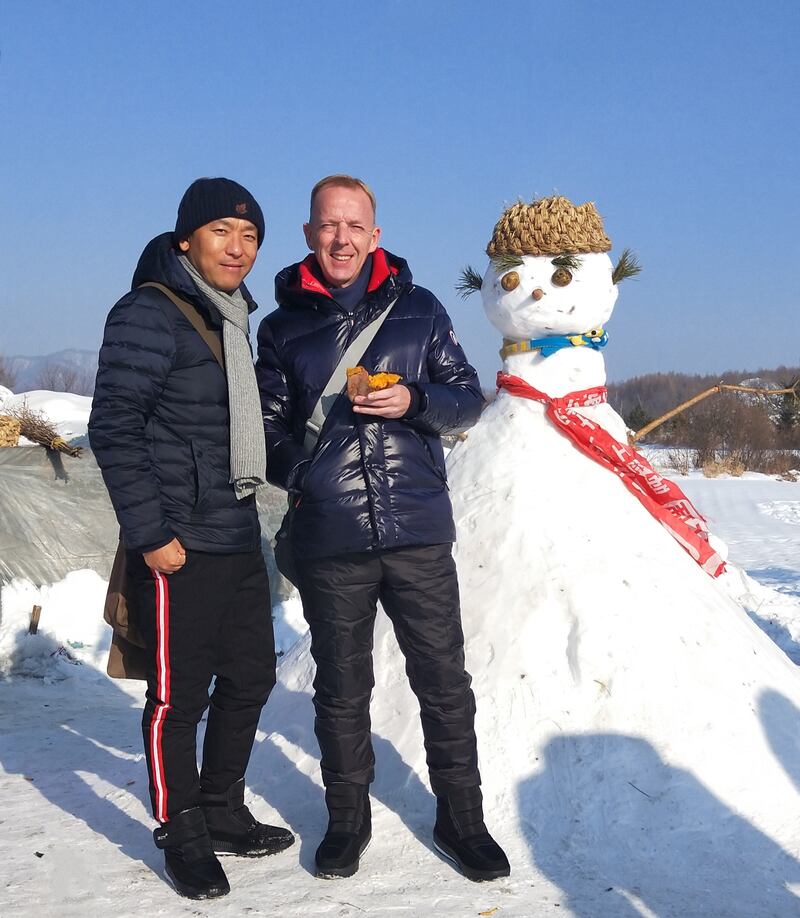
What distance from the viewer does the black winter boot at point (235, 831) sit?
2.53m

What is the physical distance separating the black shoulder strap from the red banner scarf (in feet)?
4.40

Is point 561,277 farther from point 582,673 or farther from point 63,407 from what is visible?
point 63,407

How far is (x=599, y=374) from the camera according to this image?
10.9 ft

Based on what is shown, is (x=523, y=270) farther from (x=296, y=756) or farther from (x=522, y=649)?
(x=296, y=756)

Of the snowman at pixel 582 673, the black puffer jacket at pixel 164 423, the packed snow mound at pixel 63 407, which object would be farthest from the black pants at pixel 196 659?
the packed snow mound at pixel 63 407

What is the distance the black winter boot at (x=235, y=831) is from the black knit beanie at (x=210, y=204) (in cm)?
164

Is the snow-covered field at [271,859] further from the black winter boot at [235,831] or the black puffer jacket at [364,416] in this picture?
the black puffer jacket at [364,416]

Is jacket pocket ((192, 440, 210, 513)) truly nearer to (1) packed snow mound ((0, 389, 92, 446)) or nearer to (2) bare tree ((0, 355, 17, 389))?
(1) packed snow mound ((0, 389, 92, 446))

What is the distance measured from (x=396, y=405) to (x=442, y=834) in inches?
48.2

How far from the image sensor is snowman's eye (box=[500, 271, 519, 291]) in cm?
326

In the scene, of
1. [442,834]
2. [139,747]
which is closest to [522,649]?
[442,834]

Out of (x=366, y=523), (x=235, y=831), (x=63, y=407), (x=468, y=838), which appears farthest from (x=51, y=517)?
(x=63, y=407)

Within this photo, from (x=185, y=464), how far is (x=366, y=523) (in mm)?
510

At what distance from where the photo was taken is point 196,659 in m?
2.38
